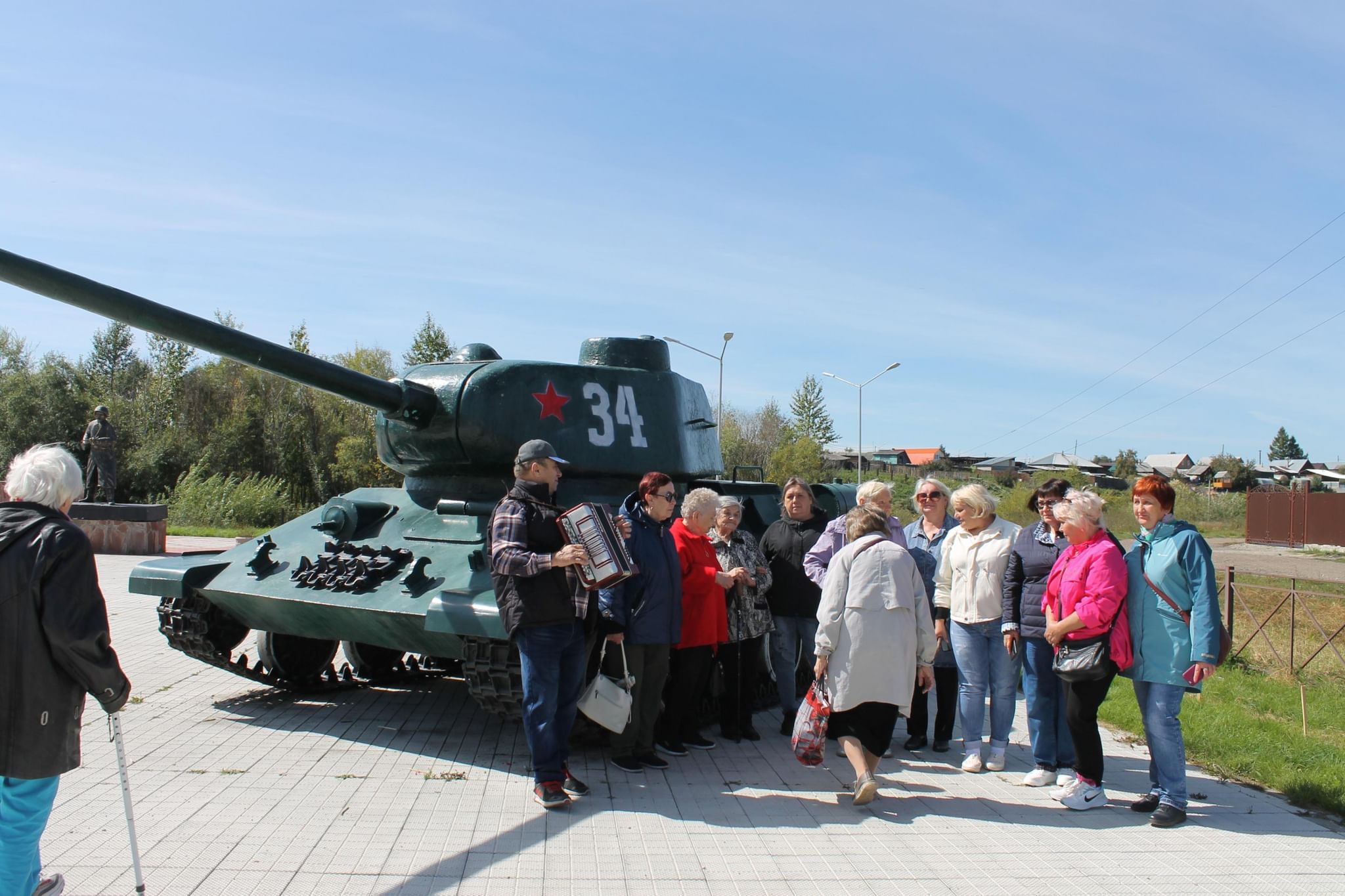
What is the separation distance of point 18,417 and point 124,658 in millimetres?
31493

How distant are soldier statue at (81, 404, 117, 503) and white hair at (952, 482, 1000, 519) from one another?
1599 centimetres

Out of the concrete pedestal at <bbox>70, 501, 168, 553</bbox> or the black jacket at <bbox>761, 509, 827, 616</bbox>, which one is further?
the concrete pedestal at <bbox>70, 501, 168, 553</bbox>

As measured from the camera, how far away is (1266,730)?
25.2 ft

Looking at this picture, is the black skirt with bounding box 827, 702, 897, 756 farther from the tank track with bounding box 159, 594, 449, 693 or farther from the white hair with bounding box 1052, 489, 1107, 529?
the tank track with bounding box 159, 594, 449, 693

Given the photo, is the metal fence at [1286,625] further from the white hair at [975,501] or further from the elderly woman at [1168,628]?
the elderly woman at [1168,628]

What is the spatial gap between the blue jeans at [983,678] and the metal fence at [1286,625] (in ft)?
13.5

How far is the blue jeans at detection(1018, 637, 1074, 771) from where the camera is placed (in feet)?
19.7

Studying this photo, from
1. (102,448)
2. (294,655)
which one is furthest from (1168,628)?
(102,448)

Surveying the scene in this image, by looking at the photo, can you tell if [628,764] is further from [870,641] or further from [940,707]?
[940,707]

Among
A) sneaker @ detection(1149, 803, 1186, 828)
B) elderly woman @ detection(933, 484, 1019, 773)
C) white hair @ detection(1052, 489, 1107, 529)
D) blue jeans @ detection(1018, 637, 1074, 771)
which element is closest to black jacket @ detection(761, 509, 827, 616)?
elderly woman @ detection(933, 484, 1019, 773)

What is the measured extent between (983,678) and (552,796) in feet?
9.11

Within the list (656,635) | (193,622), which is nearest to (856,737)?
(656,635)

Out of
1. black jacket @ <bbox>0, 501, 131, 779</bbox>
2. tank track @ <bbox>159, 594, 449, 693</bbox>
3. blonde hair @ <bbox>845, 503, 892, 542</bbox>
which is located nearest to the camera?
black jacket @ <bbox>0, 501, 131, 779</bbox>

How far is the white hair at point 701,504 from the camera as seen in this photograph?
256 inches
